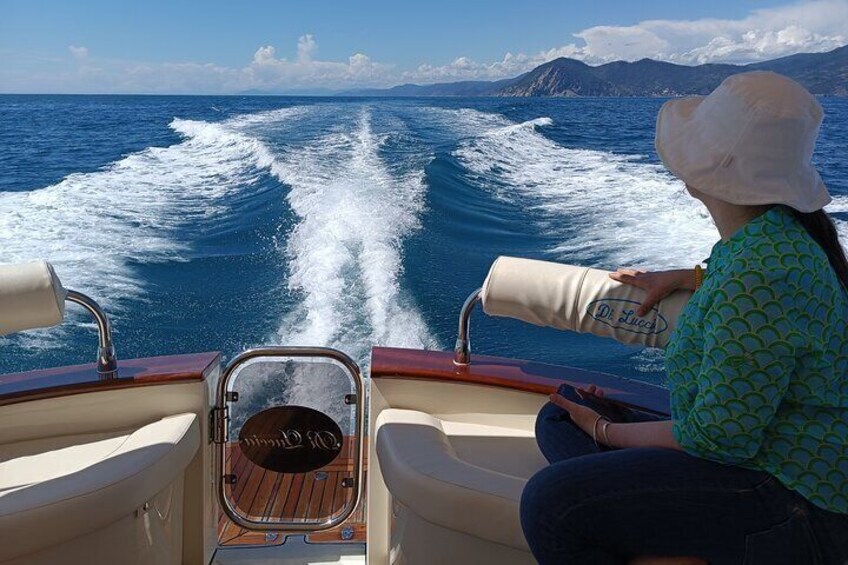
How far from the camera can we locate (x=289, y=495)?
74.4 inches

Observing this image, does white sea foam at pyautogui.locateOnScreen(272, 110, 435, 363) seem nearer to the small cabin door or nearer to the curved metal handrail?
the small cabin door

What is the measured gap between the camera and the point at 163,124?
49.0ft

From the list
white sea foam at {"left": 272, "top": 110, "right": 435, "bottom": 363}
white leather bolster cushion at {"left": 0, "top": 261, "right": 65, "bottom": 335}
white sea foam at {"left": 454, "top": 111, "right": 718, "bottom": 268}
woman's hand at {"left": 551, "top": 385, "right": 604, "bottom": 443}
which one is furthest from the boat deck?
white sea foam at {"left": 454, "top": 111, "right": 718, "bottom": 268}

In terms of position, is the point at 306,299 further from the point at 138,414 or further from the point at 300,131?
the point at 300,131

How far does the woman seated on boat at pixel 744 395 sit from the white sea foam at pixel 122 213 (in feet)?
12.0

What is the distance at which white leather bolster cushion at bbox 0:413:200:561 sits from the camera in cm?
131

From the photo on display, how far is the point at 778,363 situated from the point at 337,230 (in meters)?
4.79

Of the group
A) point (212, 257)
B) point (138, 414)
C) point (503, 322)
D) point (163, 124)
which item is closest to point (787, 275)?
point (138, 414)

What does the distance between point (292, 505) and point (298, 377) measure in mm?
307

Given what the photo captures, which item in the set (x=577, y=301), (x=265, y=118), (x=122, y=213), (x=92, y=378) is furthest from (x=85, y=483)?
(x=265, y=118)

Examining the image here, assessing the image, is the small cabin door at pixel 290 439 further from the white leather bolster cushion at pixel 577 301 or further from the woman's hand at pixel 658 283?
the woman's hand at pixel 658 283

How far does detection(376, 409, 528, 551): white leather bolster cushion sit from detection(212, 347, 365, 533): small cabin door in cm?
36

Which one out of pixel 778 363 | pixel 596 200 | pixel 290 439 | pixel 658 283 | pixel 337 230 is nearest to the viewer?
pixel 778 363

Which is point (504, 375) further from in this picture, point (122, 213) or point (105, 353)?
point (122, 213)
